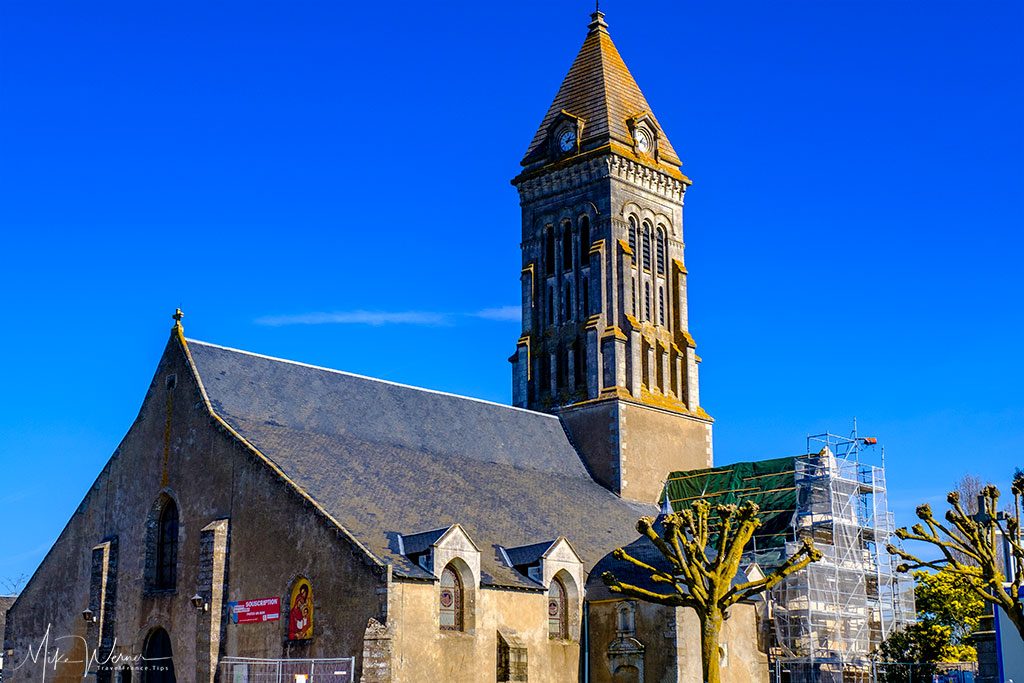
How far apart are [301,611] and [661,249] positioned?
2751 centimetres

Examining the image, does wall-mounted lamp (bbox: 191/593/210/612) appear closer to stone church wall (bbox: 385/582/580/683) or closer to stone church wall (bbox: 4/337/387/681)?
stone church wall (bbox: 4/337/387/681)

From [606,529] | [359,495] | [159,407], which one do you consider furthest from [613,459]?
[159,407]

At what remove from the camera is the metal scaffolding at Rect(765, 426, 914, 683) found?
47.7 m

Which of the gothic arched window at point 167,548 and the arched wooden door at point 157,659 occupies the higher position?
the gothic arched window at point 167,548

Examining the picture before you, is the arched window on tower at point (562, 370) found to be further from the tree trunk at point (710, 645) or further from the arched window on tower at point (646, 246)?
the tree trunk at point (710, 645)

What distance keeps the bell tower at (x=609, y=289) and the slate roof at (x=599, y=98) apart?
7cm

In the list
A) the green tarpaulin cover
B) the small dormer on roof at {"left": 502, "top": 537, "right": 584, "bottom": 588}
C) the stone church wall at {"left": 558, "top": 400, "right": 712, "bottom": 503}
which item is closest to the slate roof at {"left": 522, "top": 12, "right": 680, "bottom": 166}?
the stone church wall at {"left": 558, "top": 400, "right": 712, "bottom": 503}

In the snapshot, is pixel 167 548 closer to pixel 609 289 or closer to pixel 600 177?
pixel 609 289

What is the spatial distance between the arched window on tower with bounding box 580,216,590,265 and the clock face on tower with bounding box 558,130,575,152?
11.5 ft

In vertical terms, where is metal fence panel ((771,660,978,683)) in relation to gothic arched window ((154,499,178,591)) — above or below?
below

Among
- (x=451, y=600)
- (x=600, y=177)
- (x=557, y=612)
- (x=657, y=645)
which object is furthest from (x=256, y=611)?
(x=600, y=177)

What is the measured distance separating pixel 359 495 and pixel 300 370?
696 centimetres

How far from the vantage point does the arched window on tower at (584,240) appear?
190 feet

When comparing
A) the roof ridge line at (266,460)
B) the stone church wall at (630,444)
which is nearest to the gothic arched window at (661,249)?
the stone church wall at (630,444)
